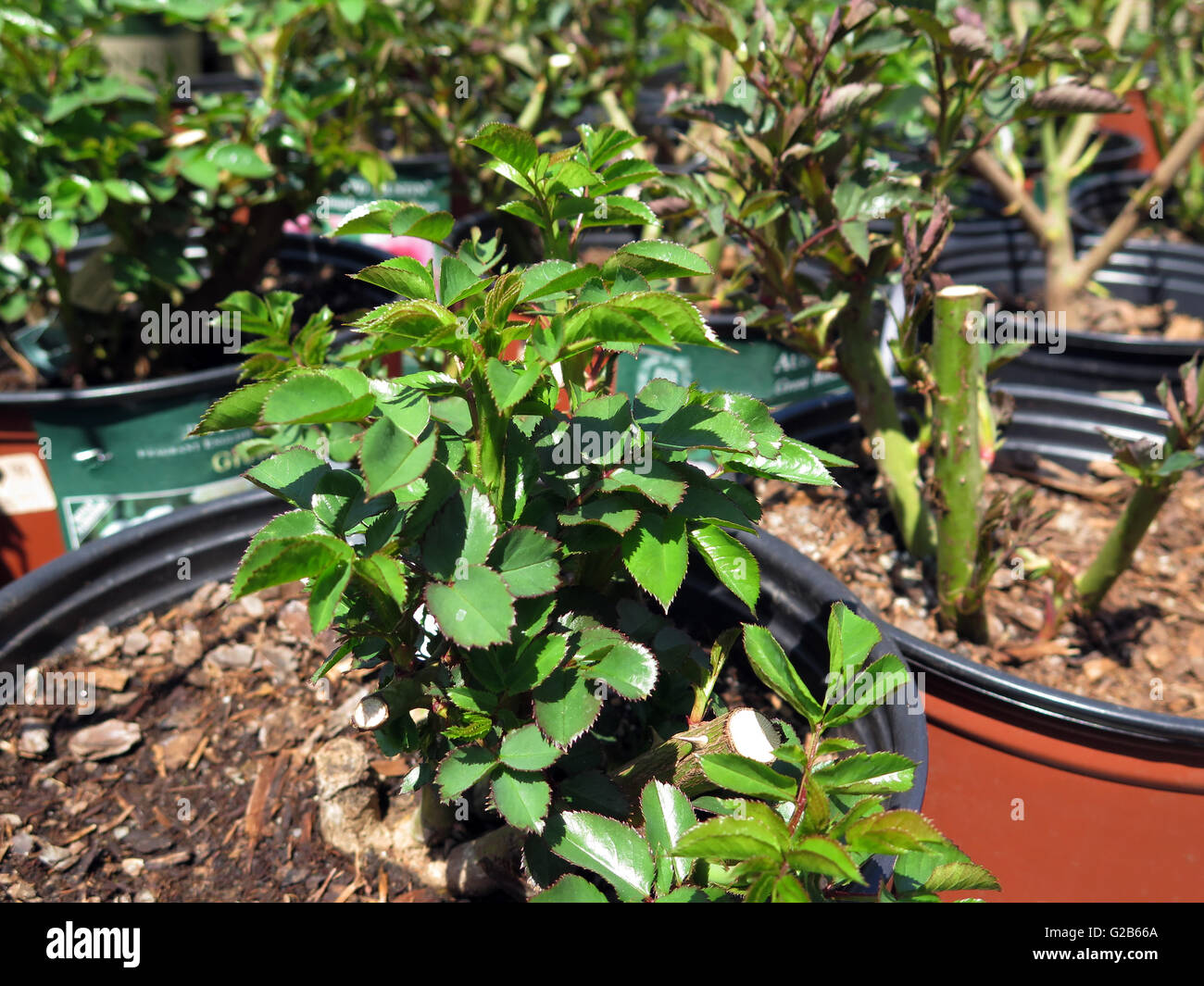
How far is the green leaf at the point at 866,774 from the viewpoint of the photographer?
723mm

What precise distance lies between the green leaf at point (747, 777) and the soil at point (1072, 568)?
0.71 m

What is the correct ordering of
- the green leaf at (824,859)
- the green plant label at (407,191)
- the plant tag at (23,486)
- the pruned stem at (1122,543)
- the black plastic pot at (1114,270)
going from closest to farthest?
the green leaf at (824,859)
the pruned stem at (1122,543)
the plant tag at (23,486)
the green plant label at (407,191)
the black plastic pot at (1114,270)

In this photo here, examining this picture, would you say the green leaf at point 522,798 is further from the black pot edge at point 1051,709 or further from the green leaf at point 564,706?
the black pot edge at point 1051,709

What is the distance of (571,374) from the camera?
92 centimetres

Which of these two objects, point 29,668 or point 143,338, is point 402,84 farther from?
point 29,668

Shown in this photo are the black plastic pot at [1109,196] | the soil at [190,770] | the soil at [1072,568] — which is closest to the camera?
the soil at [190,770]

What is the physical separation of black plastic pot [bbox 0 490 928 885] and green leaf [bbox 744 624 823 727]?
0.19 metres

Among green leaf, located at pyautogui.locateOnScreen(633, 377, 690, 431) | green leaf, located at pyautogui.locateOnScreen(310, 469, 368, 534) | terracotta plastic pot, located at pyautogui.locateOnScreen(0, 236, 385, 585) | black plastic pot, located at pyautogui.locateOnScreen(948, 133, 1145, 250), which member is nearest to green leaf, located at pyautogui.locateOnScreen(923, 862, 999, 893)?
green leaf, located at pyautogui.locateOnScreen(633, 377, 690, 431)

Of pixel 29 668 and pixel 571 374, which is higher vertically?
pixel 571 374

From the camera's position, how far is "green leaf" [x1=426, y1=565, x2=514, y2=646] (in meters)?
0.69

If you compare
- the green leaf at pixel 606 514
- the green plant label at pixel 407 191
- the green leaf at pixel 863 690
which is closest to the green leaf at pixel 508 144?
the green leaf at pixel 606 514
